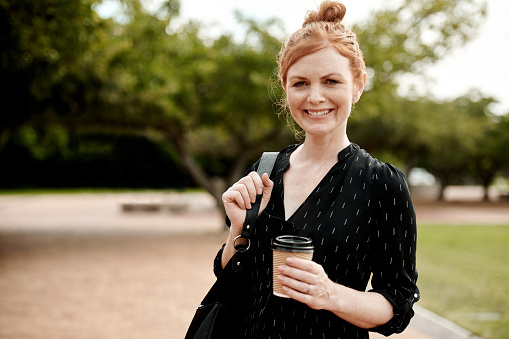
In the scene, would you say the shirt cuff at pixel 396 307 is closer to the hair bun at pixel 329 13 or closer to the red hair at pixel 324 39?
the red hair at pixel 324 39

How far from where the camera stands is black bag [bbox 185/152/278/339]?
1.68 metres

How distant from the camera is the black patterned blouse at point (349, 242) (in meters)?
1.49

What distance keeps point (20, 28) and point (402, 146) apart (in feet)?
75.3

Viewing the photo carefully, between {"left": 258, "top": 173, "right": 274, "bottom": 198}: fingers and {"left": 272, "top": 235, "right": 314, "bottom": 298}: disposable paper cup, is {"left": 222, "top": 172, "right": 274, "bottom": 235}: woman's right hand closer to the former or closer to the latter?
{"left": 258, "top": 173, "right": 274, "bottom": 198}: fingers

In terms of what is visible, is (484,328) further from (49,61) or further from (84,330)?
(49,61)

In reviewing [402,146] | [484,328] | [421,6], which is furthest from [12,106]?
[402,146]

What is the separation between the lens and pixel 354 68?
5.29 feet

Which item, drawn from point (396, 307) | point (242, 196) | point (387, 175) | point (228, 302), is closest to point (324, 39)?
point (387, 175)

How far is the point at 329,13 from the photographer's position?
1.66m

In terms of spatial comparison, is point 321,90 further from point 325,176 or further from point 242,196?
point 242,196

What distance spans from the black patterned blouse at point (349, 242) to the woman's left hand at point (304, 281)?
0.77 feet

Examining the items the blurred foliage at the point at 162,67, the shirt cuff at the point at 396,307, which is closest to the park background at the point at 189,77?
the blurred foliage at the point at 162,67

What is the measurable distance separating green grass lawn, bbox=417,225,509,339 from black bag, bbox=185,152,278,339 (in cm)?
441

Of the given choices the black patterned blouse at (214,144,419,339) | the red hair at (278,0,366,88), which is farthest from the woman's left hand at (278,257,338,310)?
the red hair at (278,0,366,88)
